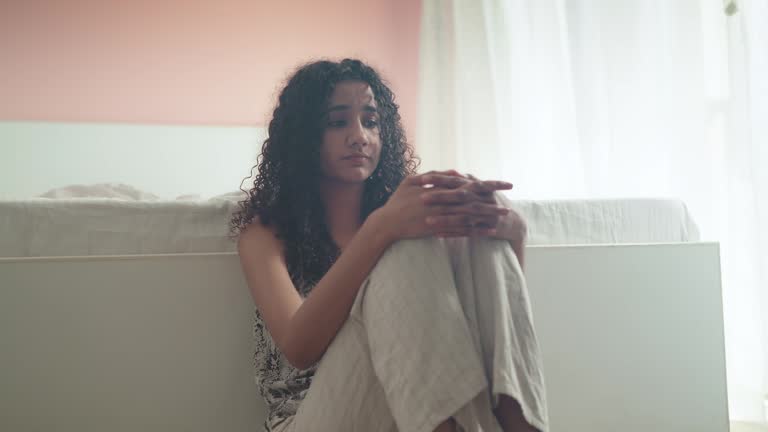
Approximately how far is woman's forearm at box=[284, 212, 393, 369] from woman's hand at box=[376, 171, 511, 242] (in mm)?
20

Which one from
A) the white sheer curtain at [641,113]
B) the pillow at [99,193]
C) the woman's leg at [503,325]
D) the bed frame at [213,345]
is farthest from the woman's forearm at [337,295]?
the white sheer curtain at [641,113]

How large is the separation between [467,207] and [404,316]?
179mm

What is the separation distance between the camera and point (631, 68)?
1852 mm

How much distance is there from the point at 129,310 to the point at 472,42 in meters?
1.94

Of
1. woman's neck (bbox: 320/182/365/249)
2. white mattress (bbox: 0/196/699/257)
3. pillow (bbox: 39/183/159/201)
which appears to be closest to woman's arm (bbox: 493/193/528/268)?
woman's neck (bbox: 320/182/365/249)

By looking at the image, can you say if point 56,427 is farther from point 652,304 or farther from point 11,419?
point 652,304

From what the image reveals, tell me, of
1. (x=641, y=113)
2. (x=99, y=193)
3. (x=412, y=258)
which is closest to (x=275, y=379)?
(x=412, y=258)

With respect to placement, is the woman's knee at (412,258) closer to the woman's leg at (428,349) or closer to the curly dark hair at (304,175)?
the woman's leg at (428,349)

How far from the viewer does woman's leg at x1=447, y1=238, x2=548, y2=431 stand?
700 millimetres

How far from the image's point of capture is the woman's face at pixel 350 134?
105cm

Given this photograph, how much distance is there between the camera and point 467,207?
2.59 ft

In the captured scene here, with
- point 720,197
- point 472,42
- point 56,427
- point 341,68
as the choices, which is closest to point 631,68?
point 720,197

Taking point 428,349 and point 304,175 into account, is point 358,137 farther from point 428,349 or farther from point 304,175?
point 428,349

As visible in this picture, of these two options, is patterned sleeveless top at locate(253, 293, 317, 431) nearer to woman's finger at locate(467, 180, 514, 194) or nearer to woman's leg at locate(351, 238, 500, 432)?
woman's leg at locate(351, 238, 500, 432)
